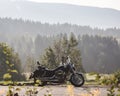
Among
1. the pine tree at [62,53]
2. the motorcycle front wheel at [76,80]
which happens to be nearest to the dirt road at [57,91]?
the motorcycle front wheel at [76,80]

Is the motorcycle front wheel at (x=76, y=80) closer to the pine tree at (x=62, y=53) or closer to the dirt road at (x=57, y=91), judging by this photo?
the dirt road at (x=57, y=91)

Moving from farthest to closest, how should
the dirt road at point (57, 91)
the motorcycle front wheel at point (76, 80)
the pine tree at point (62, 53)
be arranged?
the pine tree at point (62, 53)
the motorcycle front wheel at point (76, 80)
the dirt road at point (57, 91)

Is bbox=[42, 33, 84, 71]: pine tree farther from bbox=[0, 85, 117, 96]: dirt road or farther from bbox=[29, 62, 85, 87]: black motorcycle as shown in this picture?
bbox=[0, 85, 117, 96]: dirt road

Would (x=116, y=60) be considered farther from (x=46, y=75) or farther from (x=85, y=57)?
(x=46, y=75)

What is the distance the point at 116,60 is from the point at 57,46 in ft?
376

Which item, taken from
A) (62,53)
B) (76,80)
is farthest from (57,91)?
(62,53)

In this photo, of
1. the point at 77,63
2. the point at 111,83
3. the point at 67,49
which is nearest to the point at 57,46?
the point at 67,49

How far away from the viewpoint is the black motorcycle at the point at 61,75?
54.0 ft

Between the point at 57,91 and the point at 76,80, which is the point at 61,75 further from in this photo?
the point at 57,91

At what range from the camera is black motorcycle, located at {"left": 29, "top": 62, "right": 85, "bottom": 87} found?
16453 millimetres

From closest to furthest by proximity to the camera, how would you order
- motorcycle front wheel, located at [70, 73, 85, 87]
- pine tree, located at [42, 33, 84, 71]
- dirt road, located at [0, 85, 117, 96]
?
dirt road, located at [0, 85, 117, 96] → motorcycle front wheel, located at [70, 73, 85, 87] → pine tree, located at [42, 33, 84, 71]

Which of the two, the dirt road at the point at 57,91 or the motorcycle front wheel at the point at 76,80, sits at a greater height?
the dirt road at the point at 57,91

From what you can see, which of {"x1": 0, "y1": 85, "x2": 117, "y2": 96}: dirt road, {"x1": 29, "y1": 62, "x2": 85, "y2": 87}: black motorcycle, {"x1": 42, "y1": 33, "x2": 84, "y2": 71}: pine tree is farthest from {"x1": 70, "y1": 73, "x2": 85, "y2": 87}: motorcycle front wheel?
{"x1": 42, "y1": 33, "x2": 84, "y2": 71}: pine tree

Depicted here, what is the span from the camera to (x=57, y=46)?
257 ft
